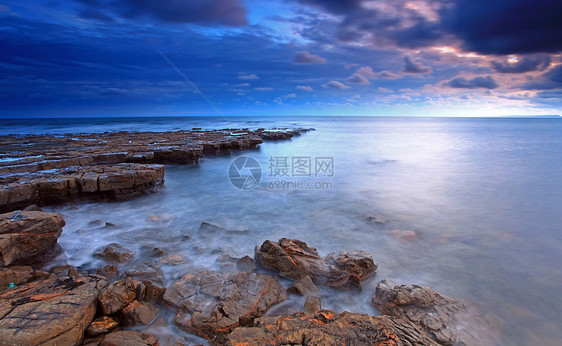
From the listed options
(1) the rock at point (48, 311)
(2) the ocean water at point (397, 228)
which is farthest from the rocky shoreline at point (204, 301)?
(2) the ocean water at point (397, 228)

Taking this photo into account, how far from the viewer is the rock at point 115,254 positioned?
4812mm

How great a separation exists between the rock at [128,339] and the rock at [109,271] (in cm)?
164

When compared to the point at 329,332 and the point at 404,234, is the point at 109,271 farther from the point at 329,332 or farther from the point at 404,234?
the point at 404,234

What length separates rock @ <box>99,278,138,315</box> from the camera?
10.3ft

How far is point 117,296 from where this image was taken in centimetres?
327

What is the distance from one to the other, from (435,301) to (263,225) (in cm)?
418

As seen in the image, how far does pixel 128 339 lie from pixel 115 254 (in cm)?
251

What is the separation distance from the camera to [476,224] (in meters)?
6.72

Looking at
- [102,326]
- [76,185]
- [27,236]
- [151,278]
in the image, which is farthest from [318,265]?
[76,185]

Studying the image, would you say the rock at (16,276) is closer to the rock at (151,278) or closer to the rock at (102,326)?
the rock at (151,278)

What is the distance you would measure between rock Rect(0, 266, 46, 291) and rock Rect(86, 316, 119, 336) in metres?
1.47

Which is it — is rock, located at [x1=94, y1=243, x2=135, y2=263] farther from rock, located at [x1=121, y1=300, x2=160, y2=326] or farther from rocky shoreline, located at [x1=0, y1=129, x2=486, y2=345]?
rock, located at [x1=121, y1=300, x2=160, y2=326]

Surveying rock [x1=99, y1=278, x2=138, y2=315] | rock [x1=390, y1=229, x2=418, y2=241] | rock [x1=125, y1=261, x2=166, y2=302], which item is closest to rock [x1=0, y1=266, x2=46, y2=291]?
rock [x1=125, y1=261, x2=166, y2=302]

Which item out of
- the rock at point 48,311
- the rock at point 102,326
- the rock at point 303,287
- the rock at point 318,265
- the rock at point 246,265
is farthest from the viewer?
the rock at point 246,265
